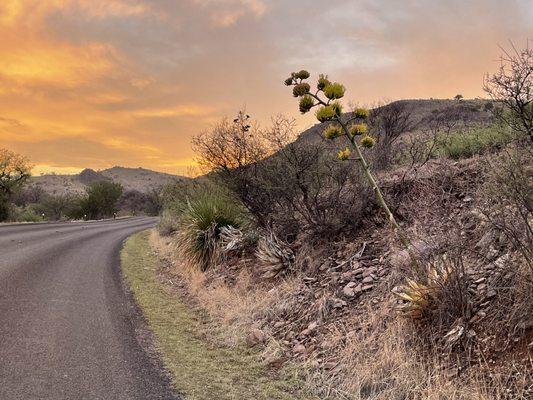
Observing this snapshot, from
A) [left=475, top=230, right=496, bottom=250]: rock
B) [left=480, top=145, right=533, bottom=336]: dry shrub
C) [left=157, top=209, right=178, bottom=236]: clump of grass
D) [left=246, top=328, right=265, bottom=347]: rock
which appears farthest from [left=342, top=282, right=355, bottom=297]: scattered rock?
[left=157, top=209, right=178, bottom=236]: clump of grass

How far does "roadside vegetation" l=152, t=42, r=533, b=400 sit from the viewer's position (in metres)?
4.79

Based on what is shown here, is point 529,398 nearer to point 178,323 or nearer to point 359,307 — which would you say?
point 359,307

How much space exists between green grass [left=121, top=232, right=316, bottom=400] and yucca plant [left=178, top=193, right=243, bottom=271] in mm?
2372

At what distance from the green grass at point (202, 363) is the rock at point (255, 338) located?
0.51 ft

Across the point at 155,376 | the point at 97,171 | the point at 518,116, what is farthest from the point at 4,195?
the point at 97,171

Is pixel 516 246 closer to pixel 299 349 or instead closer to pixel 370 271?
pixel 370 271

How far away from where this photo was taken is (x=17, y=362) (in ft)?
18.9

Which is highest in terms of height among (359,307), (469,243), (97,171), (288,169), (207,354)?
(97,171)

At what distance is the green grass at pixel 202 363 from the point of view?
547cm

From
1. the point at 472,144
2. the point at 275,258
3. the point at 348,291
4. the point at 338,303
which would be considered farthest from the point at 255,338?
the point at 472,144

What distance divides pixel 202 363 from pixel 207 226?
272 inches

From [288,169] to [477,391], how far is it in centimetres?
643

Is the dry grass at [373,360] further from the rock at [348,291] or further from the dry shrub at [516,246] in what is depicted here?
the dry shrub at [516,246]

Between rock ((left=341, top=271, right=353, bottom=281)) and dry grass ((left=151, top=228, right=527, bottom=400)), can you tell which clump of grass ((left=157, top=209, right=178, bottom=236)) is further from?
rock ((left=341, top=271, right=353, bottom=281))
